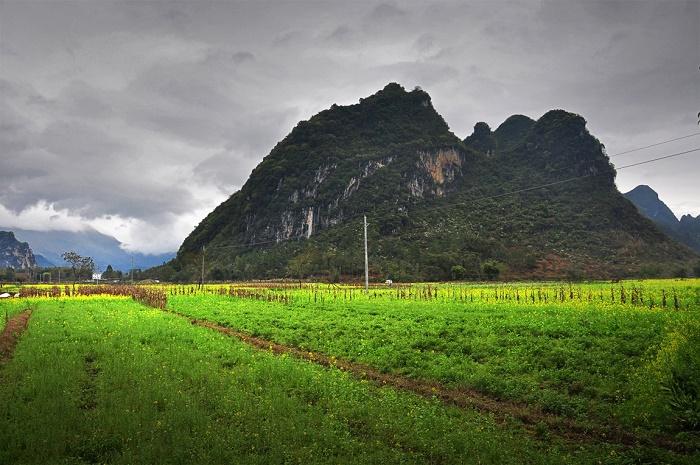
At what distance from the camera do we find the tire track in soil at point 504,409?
425 inches

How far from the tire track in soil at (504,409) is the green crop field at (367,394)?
63 mm

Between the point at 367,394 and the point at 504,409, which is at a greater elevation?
the point at 367,394

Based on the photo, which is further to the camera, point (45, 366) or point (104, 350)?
point (104, 350)

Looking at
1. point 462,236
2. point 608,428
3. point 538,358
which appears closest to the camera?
point 608,428

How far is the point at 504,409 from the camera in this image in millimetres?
13164

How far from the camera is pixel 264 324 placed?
2828 cm

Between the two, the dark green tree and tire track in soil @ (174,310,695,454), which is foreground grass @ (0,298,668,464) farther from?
the dark green tree

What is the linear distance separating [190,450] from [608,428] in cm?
1041

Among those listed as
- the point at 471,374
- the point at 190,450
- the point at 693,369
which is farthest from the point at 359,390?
the point at 693,369

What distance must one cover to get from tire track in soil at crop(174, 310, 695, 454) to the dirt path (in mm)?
11528

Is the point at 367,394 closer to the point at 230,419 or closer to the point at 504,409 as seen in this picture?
the point at 504,409

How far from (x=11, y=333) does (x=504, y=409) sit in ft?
84.6

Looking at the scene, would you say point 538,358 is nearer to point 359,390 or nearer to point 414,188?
point 359,390

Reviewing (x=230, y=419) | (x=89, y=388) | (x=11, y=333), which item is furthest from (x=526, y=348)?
(x=11, y=333)
